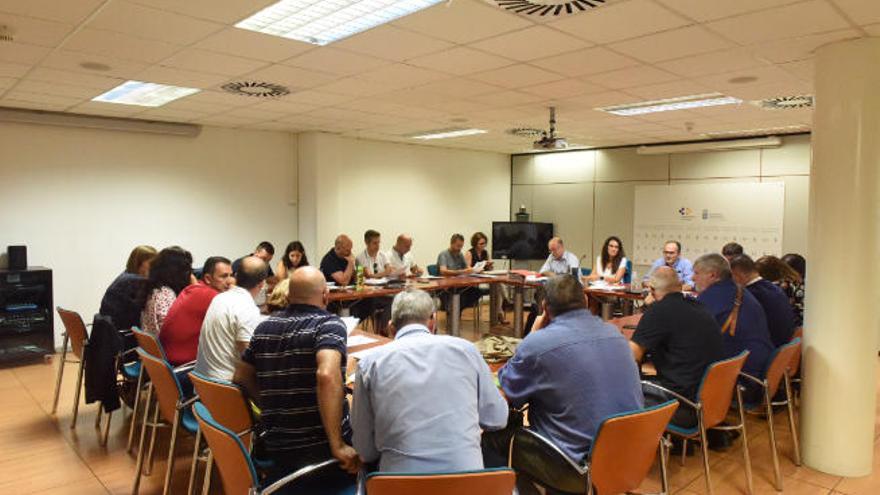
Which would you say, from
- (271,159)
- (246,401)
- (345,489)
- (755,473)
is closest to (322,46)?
(246,401)

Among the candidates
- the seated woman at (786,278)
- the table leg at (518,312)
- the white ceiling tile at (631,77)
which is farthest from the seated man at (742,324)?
the table leg at (518,312)

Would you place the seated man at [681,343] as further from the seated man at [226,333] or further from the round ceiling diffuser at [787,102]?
the round ceiling diffuser at [787,102]

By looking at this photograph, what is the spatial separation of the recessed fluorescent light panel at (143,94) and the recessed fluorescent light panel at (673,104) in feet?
13.4

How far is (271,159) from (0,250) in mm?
3183

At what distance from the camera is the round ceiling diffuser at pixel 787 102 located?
5370 mm

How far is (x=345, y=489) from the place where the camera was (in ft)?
7.35

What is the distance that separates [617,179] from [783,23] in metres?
6.20

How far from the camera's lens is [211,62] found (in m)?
4.20

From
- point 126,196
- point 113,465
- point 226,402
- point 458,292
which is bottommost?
point 113,465

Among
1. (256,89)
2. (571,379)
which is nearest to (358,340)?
(571,379)

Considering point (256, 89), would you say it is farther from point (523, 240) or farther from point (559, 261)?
point (523, 240)

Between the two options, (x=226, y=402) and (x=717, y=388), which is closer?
(x=226, y=402)

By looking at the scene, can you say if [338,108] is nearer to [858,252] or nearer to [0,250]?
[0,250]

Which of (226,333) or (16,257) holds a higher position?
(16,257)
